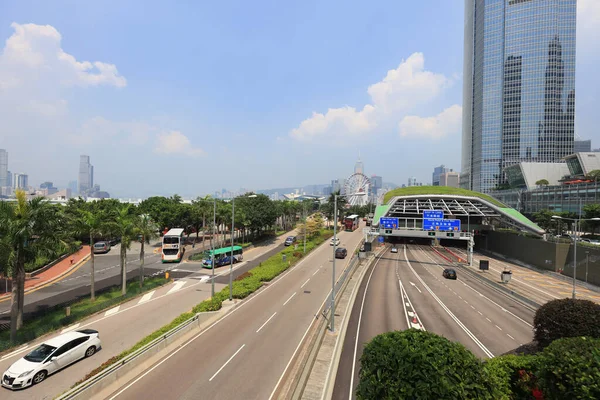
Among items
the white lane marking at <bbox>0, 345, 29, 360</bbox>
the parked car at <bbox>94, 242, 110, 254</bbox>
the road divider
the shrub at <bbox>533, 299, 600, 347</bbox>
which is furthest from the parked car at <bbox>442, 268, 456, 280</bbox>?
the parked car at <bbox>94, 242, 110, 254</bbox>

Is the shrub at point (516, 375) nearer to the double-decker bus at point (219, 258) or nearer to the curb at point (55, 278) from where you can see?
the double-decker bus at point (219, 258)

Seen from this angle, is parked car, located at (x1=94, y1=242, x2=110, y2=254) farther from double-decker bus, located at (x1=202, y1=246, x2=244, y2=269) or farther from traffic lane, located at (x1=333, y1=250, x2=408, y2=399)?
traffic lane, located at (x1=333, y1=250, x2=408, y2=399)

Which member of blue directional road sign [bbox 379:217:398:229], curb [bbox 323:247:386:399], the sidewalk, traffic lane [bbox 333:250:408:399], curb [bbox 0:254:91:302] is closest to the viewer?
curb [bbox 323:247:386:399]

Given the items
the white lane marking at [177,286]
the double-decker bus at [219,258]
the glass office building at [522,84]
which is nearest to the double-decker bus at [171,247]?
the double-decker bus at [219,258]

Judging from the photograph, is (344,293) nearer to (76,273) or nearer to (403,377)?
(403,377)

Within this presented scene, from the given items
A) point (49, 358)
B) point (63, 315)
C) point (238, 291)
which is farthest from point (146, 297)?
point (49, 358)

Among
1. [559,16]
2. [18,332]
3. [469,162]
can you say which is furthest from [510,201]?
[18,332]
